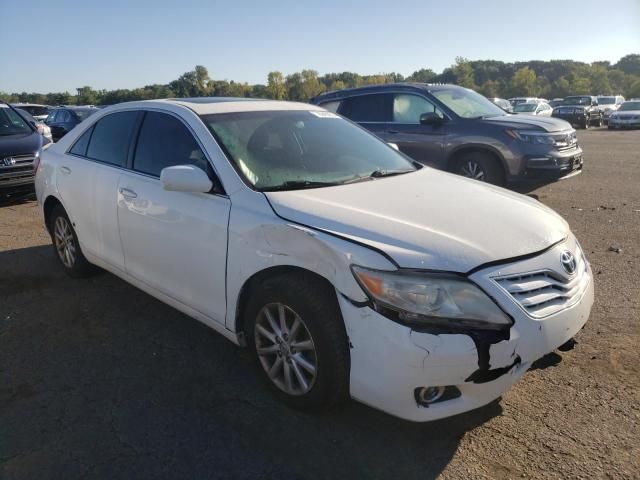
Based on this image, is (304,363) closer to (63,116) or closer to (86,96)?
(63,116)

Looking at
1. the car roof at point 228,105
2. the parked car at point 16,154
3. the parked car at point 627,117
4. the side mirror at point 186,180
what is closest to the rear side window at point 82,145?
the car roof at point 228,105

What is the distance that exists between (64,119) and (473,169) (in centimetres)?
1390

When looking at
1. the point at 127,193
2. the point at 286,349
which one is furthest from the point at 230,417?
the point at 127,193

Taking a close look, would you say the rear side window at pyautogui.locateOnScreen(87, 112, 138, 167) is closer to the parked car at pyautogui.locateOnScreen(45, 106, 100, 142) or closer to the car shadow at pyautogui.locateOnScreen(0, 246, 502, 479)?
the car shadow at pyautogui.locateOnScreen(0, 246, 502, 479)

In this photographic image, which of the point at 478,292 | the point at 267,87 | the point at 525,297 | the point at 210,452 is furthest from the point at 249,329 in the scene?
the point at 267,87

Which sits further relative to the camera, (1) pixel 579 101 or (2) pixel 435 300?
(1) pixel 579 101

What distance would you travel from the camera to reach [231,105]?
12.2 feet

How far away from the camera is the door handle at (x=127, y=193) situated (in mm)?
3603

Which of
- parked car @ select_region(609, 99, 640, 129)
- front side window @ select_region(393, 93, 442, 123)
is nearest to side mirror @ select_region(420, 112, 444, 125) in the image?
front side window @ select_region(393, 93, 442, 123)

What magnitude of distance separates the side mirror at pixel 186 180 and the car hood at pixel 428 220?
39 cm

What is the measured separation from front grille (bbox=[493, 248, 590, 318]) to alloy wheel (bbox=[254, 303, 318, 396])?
976mm

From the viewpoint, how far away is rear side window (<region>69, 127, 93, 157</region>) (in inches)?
175

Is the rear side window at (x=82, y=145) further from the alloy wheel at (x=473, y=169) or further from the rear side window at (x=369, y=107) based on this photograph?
the alloy wheel at (x=473, y=169)

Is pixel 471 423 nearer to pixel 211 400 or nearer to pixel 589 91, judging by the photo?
pixel 211 400
